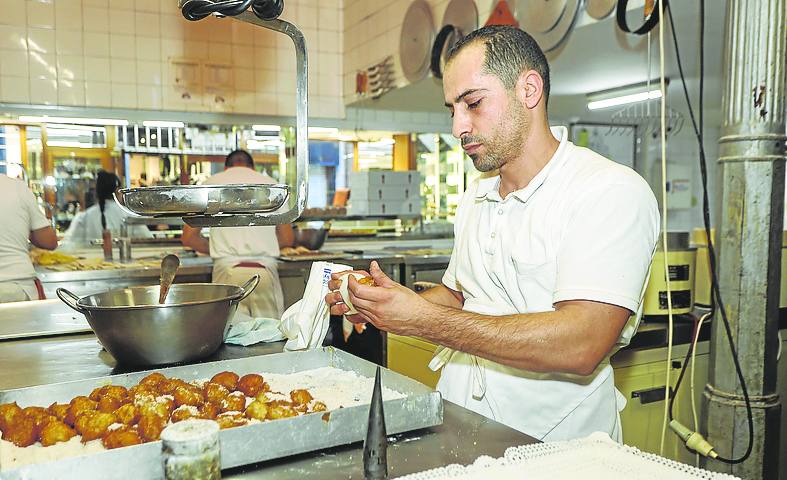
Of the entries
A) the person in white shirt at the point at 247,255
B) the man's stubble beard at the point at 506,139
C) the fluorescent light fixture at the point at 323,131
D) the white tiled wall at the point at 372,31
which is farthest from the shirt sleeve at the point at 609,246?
the fluorescent light fixture at the point at 323,131

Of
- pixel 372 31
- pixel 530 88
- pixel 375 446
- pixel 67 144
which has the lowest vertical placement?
pixel 375 446

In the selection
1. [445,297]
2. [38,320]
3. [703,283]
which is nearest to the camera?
[445,297]

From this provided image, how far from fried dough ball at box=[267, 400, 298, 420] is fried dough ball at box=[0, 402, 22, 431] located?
1.56 feet

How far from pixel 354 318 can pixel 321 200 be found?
4.91 m

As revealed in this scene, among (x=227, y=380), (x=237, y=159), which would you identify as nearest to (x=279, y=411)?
(x=227, y=380)

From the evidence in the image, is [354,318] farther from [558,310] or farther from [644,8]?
[644,8]

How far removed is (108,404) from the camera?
129 centimetres

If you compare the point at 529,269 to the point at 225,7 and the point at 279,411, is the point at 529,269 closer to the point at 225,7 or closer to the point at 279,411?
the point at 279,411

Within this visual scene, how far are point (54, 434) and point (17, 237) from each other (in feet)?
9.65

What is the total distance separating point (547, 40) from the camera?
3648mm

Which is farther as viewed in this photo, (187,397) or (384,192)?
(384,192)

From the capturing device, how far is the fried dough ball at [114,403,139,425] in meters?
1.23

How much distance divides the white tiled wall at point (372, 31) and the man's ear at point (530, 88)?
10.8ft

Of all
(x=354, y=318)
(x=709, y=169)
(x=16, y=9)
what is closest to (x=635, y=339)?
(x=354, y=318)
